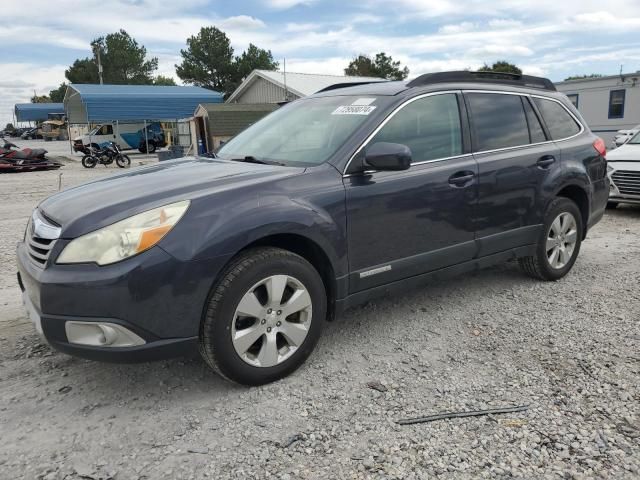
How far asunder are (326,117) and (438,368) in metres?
1.85

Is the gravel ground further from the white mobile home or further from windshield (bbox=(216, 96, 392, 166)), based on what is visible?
the white mobile home

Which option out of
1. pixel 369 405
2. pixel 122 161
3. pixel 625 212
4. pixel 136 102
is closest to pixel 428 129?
pixel 369 405

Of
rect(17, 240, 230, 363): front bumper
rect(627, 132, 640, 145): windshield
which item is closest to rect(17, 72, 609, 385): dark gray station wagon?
rect(17, 240, 230, 363): front bumper

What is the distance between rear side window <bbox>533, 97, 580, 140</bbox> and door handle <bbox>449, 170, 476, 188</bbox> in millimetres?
1294

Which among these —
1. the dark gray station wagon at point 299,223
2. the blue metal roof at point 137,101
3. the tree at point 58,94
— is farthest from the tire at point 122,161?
the tree at point 58,94

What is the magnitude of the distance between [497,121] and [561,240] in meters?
1.31

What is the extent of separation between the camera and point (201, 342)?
2.76m

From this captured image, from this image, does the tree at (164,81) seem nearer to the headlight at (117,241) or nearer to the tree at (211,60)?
the tree at (211,60)

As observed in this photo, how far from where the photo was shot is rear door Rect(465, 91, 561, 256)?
3.97m

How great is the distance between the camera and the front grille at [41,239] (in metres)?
2.65

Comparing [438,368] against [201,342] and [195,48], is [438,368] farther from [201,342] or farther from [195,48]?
[195,48]

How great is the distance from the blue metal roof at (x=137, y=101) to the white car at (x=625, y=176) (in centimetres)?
2428

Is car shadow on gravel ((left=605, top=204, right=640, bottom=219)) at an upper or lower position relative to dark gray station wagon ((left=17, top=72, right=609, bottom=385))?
lower

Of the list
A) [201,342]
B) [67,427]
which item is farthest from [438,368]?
→ [67,427]
